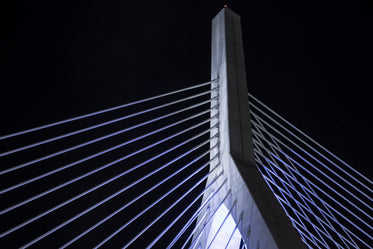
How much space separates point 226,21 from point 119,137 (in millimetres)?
10723

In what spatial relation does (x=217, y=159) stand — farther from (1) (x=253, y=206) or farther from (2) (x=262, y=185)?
(1) (x=253, y=206)

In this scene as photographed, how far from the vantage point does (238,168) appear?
17.7 feet

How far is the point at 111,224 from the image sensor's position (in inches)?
666

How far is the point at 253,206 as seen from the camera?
470 centimetres

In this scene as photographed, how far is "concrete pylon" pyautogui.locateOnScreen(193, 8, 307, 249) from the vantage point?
4465 mm

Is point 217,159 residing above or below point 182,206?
below

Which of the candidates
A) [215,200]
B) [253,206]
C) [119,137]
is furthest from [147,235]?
[253,206]

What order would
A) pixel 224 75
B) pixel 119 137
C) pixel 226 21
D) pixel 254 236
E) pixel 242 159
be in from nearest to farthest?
1. pixel 254 236
2. pixel 242 159
3. pixel 224 75
4. pixel 226 21
5. pixel 119 137

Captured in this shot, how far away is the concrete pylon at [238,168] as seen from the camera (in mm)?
4465

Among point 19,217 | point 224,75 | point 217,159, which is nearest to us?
point 217,159

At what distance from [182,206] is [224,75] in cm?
1200

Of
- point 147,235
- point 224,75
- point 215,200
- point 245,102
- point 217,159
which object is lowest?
point 215,200

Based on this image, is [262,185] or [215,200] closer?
[262,185]

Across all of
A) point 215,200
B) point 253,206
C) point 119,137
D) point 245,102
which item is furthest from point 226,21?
point 119,137
